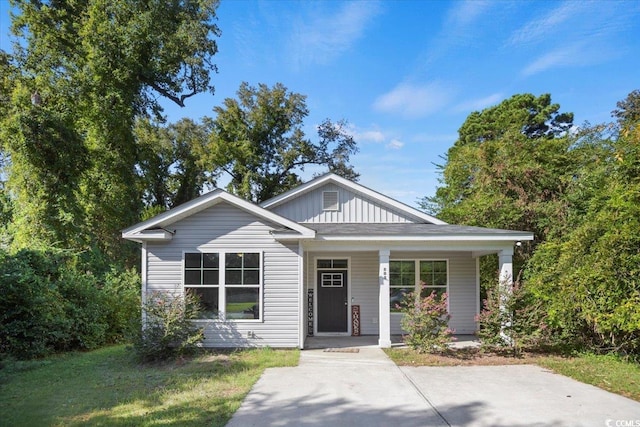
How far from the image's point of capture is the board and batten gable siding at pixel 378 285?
39.2 feet

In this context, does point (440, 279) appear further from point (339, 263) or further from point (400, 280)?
point (339, 263)

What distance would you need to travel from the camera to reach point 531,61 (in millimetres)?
12977

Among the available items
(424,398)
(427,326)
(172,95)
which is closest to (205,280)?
(427,326)

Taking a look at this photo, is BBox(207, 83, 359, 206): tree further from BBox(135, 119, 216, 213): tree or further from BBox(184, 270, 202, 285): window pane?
BBox(184, 270, 202, 285): window pane

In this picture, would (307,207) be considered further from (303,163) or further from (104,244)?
(303,163)

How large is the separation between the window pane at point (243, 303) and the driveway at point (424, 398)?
6.69 feet

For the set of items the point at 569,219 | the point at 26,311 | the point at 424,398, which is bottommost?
the point at 424,398

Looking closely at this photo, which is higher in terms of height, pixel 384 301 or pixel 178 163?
pixel 178 163

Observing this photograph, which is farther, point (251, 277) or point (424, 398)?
point (251, 277)

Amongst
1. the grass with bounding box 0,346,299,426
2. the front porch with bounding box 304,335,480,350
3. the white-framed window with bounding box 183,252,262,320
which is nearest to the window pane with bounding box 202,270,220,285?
the white-framed window with bounding box 183,252,262,320

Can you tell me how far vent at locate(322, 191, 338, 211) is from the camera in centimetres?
1253

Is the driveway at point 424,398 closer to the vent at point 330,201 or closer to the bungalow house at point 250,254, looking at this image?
the bungalow house at point 250,254

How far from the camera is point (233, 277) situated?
31.3 feet

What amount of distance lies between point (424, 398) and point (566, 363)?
4090mm
